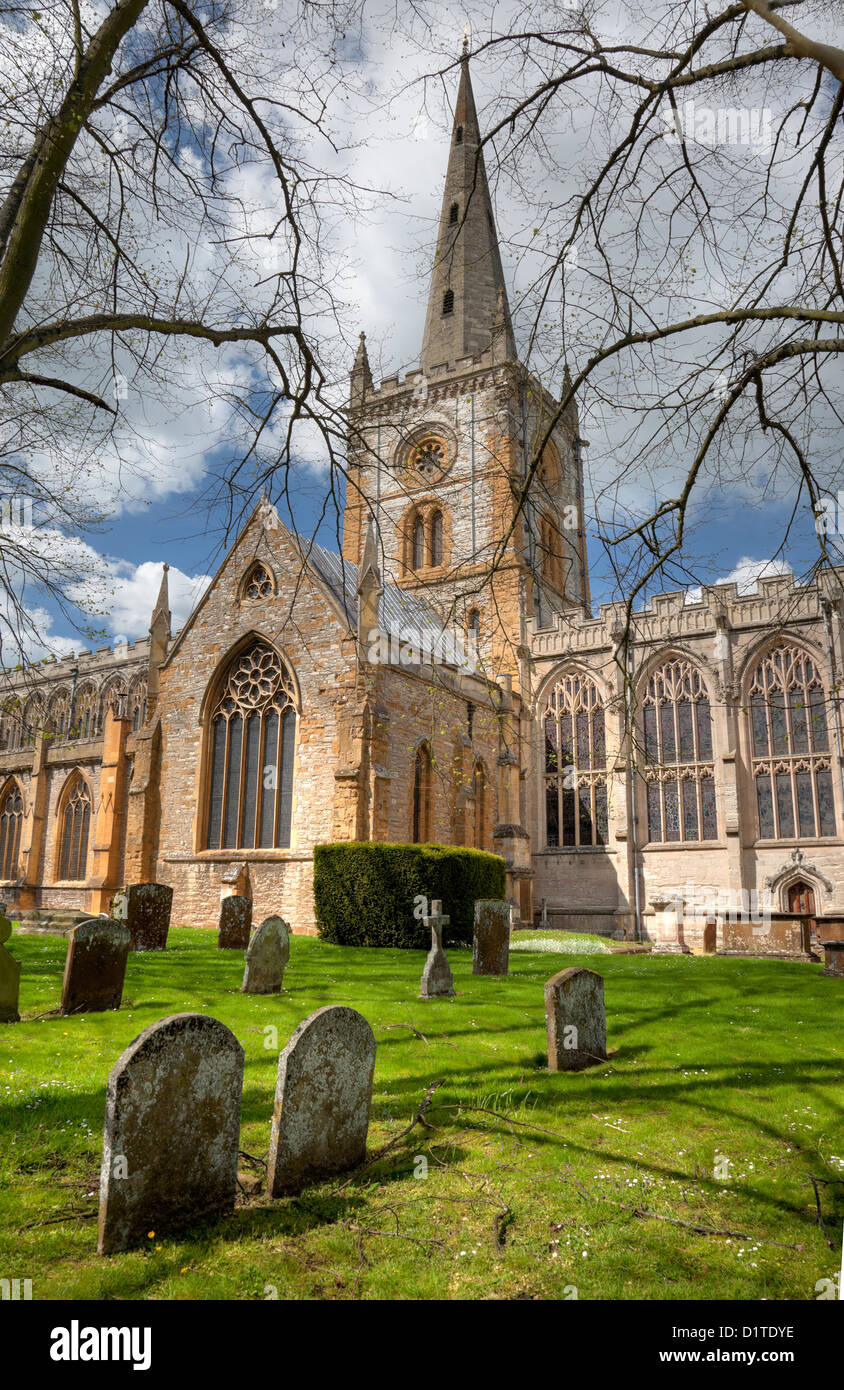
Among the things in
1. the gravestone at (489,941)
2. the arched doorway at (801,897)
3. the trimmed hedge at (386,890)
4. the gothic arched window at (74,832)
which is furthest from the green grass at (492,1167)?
the gothic arched window at (74,832)

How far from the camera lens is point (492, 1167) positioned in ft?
14.7

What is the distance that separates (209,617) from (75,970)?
14372mm

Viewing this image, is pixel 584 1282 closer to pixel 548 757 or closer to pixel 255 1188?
pixel 255 1188

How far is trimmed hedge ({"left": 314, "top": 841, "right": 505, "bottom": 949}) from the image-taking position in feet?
51.6

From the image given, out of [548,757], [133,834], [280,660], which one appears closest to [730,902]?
[548,757]

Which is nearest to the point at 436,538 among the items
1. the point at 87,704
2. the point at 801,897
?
the point at 801,897

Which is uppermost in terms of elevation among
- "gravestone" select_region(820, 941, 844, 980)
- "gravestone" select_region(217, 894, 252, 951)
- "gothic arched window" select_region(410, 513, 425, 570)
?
"gothic arched window" select_region(410, 513, 425, 570)

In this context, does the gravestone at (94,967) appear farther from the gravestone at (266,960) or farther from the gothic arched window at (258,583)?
the gothic arched window at (258,583)

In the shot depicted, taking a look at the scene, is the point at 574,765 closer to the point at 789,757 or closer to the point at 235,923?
the point at 789,757

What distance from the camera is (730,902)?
75.9ft

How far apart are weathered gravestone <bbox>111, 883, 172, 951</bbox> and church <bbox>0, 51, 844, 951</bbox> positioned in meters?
4.54

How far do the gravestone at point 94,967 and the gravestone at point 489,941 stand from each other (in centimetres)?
499

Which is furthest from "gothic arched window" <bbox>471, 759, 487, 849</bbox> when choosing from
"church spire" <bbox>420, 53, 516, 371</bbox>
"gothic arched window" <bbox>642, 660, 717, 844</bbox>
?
"church spire" <bbox>420, 53, 516, 371</bbox>

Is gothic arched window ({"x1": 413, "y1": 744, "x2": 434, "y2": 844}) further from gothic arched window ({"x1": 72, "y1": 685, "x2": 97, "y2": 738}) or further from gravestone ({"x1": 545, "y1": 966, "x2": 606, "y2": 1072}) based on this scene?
gothic arched window ({"x1": 72, "y1": 685, "x2": 97, "y2": 738})
